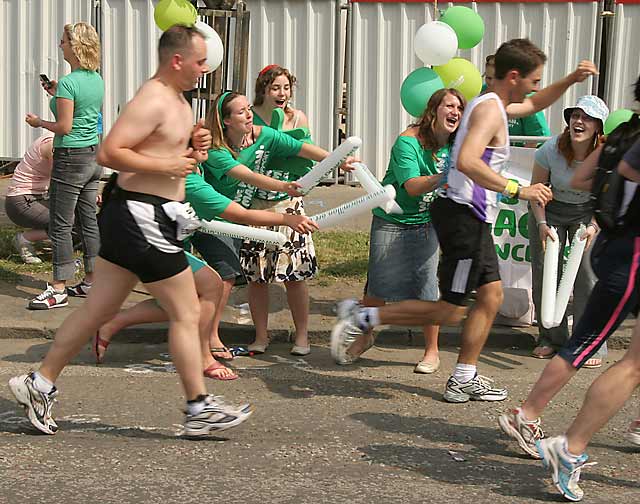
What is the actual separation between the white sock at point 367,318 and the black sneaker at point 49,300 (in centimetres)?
288

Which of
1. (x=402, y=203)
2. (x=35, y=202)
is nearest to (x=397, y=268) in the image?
(x=402, y=203)

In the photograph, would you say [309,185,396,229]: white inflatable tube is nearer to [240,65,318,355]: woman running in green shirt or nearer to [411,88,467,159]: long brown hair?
[411,88,467,159]: long brown hair

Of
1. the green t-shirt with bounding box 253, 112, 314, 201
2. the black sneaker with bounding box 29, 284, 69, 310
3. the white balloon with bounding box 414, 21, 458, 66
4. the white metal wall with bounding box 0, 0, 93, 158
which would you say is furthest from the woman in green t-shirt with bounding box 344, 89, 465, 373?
the white metal wall with bounding box 0, 0, 93, 158

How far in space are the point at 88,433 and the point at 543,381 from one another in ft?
7.10

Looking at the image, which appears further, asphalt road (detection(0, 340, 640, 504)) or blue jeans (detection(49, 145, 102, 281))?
blue jeans (detection(49, 145, 102, 281))

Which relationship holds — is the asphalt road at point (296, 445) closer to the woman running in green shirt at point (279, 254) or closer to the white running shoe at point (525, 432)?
the white running shoe at point (525, 432)

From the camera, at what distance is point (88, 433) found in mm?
5355

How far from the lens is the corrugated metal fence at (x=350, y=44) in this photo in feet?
41.7

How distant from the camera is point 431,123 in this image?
6.34 meters

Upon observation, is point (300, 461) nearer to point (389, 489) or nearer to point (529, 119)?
point (389, 489)

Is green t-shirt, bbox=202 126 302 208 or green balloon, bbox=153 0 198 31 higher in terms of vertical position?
green balloon, bbox=153 0 198 31

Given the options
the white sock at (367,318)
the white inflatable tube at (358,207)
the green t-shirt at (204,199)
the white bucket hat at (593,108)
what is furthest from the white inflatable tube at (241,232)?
the white bucket hat at (593,108)

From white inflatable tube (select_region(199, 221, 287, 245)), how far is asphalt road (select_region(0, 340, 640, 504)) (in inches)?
33.1

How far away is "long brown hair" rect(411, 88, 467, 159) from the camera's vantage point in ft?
20.6
